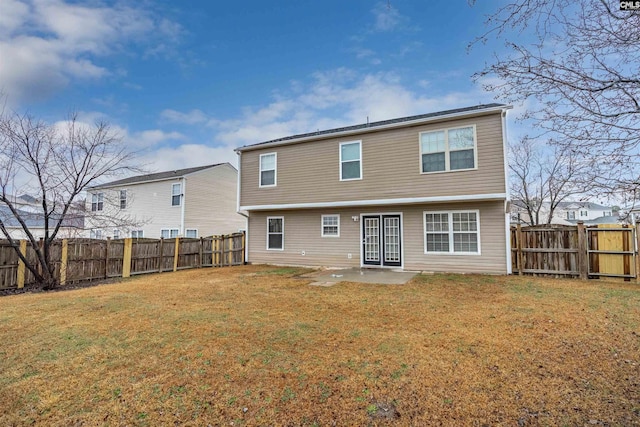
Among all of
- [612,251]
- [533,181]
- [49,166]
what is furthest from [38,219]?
[533,181]

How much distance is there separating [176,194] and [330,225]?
37.0 feet

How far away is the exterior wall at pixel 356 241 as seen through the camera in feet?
31.4

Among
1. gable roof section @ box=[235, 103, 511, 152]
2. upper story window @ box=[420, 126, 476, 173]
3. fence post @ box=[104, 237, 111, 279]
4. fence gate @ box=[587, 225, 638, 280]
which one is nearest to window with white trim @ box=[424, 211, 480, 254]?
upper story window @ box=[420, 126, 476, 173]

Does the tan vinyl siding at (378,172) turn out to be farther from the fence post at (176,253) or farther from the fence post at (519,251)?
the fence post at (176,253)

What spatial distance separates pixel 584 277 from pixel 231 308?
953 centimetres

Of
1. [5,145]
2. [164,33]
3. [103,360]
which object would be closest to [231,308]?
[103,360]

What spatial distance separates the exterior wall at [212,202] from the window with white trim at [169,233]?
2.51ft

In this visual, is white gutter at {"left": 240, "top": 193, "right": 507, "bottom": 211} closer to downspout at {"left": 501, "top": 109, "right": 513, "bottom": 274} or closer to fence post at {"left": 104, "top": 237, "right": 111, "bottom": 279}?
downspout at {"left": 501, "top": 109, "right": 513, "bottom": 274}

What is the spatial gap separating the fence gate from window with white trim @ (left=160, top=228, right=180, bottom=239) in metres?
18.6

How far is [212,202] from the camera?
20078mm

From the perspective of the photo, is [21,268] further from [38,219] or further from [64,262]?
[38,219]

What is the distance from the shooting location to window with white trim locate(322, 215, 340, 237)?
1196cm

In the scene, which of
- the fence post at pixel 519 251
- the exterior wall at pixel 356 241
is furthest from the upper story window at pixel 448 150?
the fence post at pixel 519 251

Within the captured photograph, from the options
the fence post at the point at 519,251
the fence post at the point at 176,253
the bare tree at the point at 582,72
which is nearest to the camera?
the bare tree at the point at 582,72
